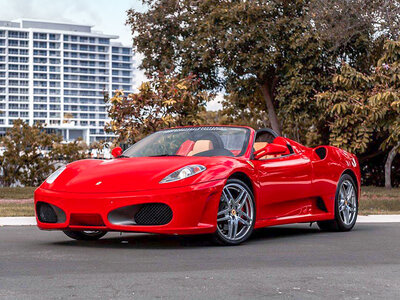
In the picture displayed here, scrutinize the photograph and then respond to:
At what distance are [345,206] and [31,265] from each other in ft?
16.3

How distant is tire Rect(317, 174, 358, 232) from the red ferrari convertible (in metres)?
0.21

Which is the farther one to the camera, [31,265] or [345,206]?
[345,206]

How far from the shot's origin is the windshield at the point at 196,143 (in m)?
8.59

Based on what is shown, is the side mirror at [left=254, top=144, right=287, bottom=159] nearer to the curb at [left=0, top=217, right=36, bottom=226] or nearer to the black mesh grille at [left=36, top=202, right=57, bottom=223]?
the black mesh grille at [left=36, top=202, right=57, bottom=223]

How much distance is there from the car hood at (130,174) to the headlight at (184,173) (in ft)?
0.14

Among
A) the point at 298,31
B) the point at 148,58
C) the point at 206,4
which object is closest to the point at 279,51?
the point at 298,31

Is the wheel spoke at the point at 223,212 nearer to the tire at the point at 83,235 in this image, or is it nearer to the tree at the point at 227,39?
the tire at the point at 83,235

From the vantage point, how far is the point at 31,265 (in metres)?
6.56

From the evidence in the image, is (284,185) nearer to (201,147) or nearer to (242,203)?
(242,203)

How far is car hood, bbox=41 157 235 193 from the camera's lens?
7.59 metres

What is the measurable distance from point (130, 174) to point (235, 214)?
1.19m

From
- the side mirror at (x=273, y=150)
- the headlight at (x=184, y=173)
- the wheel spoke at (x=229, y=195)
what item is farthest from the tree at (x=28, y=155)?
the headlight at (x=184, y=173)

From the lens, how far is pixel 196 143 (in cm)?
873

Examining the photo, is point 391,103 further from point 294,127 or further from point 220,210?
point 294,127
